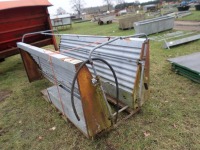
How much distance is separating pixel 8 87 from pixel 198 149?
455 centimetres

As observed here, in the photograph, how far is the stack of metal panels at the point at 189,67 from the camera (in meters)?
3.56

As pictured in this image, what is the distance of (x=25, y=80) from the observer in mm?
5266

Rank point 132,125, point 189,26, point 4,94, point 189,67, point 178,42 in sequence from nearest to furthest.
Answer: point 132,125 < point 189,67 < point 4,94 < point 178,42 < point 189,26

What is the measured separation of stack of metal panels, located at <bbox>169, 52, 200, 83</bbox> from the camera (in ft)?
11.7

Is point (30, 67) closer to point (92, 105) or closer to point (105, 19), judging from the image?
point (92, 105)

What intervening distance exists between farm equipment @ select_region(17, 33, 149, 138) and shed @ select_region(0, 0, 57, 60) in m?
2.73

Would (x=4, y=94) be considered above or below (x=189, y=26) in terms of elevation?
below

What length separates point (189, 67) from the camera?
3691mm

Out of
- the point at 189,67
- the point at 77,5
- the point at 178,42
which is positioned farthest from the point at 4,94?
the point at 77,5

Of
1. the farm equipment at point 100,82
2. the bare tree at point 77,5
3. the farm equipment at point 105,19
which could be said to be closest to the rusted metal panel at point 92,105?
the farm equipment at point 100,82

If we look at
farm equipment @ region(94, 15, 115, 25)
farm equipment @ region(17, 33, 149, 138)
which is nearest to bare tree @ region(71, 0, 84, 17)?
farm equipment @ region(94, 15, 115, 25)

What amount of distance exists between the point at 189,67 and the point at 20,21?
4850 mm

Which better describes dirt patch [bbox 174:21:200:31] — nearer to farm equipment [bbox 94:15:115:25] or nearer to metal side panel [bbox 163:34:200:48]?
metal side panel [bbox 163:34:200:48]

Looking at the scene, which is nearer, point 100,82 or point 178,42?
point 100,82
